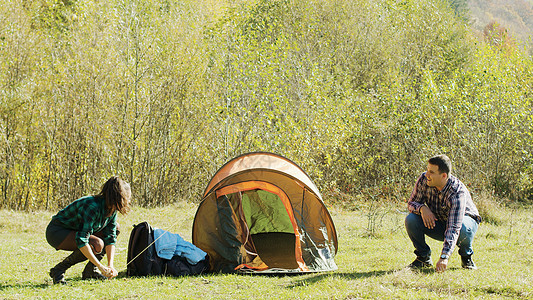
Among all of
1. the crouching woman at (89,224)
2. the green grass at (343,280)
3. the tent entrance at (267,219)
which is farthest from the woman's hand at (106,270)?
the tent entrance at (267,219)

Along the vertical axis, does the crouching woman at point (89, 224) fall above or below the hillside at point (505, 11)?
below

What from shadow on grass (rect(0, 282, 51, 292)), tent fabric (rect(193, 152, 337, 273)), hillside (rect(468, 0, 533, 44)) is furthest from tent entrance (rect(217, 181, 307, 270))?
hillside (rect(468, 0, 533, 44))

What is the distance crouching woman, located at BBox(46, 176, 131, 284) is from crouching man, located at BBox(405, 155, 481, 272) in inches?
104

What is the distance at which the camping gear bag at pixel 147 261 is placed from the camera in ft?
16.3

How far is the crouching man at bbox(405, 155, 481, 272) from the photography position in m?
4.52

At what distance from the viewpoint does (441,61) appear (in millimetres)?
16406

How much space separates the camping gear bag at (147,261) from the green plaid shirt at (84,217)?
25.1 inches

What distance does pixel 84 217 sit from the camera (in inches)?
166

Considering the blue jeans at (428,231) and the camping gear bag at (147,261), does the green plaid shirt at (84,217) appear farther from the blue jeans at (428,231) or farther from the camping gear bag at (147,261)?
the blue jeans at (428,231)

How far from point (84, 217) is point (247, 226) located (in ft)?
6.99

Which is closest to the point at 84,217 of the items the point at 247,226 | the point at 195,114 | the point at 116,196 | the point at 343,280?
the point at 116,196

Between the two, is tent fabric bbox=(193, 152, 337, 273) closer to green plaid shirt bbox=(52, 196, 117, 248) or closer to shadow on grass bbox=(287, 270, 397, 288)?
shadow on grass bbox=(287, 270, 397, 288)

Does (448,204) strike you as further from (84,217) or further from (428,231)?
(84,217)

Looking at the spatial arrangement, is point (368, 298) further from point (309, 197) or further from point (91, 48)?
point (91, 48)
